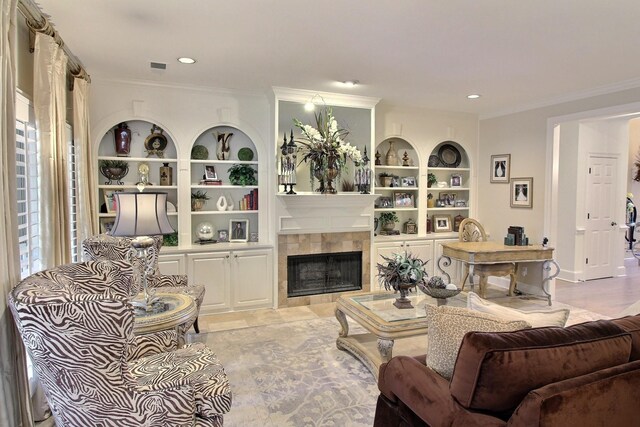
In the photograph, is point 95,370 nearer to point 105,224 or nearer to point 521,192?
point 105,224

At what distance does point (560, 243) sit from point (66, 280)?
708 centimetres

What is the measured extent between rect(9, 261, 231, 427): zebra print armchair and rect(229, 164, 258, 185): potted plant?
10.8 ft

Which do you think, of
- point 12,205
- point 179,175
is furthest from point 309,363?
point 179,175

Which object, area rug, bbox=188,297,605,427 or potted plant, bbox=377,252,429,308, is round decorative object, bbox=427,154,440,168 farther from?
potted plant, bbox=377,252,429,308

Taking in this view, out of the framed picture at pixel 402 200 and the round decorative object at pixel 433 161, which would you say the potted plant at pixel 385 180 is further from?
the round decorative object at pixel 433 161

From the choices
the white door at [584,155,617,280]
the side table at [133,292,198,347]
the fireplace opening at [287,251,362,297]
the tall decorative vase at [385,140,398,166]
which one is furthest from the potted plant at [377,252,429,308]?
the white door at [584,155,617,280]

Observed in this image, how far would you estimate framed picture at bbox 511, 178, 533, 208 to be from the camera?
564cm

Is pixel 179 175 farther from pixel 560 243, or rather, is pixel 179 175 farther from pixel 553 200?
pixel 560 243

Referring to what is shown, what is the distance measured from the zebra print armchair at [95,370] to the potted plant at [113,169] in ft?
9.80

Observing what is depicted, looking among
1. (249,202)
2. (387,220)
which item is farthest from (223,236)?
(387,220)

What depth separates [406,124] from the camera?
5891 mm

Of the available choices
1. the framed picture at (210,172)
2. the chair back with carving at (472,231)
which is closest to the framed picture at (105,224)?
the framed picture at (210,172)

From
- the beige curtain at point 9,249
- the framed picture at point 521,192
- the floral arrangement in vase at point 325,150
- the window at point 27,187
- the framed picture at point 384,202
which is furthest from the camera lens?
the framed picture at point 384,202

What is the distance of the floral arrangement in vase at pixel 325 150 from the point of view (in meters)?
4.89
